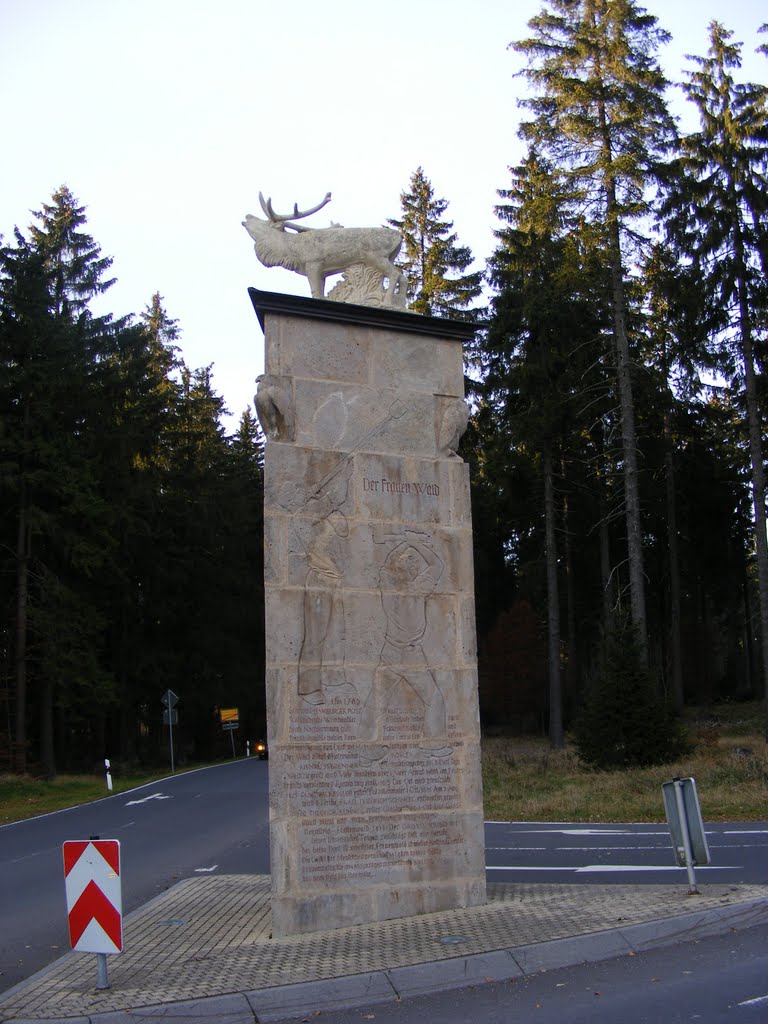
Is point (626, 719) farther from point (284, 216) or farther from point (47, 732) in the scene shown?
point (47, 732)

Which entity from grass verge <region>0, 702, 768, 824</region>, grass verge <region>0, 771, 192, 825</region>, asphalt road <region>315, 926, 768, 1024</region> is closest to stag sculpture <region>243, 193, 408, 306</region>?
asphalt road <region>315, 926, 768, 1024</region>

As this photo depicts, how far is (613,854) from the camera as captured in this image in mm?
12547

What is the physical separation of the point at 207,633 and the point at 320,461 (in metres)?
38.8

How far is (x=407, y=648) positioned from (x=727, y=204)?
23737mm

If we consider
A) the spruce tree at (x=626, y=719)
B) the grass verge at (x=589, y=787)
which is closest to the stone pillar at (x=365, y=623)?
the grass verge at (x=589, y=787)

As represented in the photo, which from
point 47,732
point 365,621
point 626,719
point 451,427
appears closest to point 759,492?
point 626,719

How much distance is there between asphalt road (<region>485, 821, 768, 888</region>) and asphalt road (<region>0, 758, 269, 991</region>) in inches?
136

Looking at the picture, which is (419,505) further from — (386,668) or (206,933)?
(206,933)

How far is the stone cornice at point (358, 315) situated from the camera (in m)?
9.15

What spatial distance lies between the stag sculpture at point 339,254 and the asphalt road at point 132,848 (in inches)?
269

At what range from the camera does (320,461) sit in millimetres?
9055

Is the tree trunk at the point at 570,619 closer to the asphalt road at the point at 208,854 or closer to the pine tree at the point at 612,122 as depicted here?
the pine tree at the point at 612,122

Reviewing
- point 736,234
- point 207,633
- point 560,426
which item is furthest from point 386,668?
point 207,633

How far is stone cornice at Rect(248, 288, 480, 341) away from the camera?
9.15 meters
